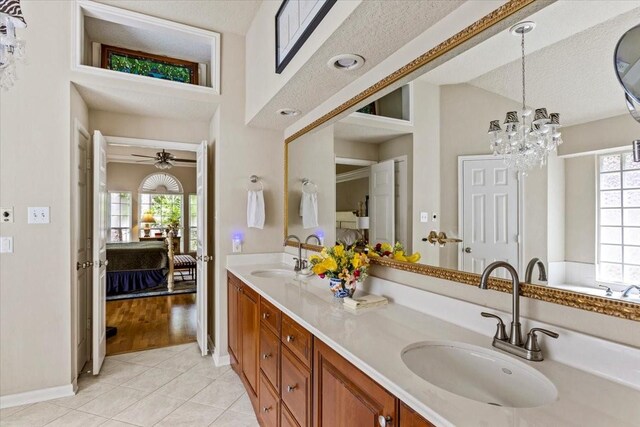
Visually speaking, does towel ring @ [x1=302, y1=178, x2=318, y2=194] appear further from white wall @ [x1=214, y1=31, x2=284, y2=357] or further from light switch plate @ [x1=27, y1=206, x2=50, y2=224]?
light switch plate @ [x1=27, y1=206, x2=50, y2=224]

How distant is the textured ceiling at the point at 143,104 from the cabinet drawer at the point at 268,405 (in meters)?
2.40

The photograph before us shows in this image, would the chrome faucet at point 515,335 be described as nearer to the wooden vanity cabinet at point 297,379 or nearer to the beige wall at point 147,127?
the wooden vanity cabinet at point 297,379

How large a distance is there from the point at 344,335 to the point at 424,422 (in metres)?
0.48

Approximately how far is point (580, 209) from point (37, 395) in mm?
3523

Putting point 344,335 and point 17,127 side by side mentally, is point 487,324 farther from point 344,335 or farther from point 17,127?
point 17,127

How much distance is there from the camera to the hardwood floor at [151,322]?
3510 mm

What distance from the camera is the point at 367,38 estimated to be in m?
1.51

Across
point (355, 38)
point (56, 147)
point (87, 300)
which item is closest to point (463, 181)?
point (355, 38)

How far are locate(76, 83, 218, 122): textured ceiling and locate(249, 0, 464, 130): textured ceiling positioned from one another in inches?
47.7

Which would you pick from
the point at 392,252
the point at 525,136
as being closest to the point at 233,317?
the point at 392,252

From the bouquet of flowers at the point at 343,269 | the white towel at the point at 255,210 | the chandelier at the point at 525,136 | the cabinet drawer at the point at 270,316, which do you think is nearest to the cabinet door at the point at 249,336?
the cabinet drawer at the point at 270,316

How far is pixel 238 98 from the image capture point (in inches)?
123

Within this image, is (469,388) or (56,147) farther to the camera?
(56,147)

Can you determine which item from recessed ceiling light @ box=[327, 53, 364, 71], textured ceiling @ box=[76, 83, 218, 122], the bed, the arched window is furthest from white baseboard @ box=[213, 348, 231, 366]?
the arched window
